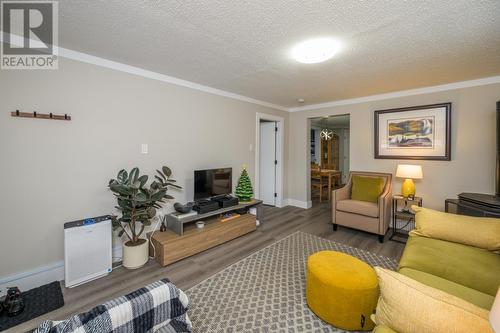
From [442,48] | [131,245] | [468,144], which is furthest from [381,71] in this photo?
[131,245]

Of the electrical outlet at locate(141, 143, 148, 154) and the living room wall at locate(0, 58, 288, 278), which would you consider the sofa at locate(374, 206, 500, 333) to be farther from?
the electrical outlet at locate(141, 143, 148, 154)

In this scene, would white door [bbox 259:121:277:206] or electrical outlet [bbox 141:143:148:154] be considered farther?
white door [bbox 259:121:277:206]

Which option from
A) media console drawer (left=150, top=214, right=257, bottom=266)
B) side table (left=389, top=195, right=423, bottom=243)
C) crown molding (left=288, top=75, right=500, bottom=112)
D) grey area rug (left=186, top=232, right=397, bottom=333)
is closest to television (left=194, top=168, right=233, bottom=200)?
media console drawer (left=150, top=214, right=257, bottom=266)

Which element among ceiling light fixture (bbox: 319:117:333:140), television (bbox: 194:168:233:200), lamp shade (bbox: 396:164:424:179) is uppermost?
ceiling light fixture (bbox: 319:117:333:140)

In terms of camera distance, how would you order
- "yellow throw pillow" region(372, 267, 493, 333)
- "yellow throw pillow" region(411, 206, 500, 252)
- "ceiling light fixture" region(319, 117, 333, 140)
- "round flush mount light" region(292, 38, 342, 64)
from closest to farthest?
"yellow throw pillow" region(372, 267, 493, 333), "yellow throw pillow" region(411, 206, 500, 252), "round flush mount light" region(292, 38, 342, 64), "ceiling light fixture" region(319, 117, 333, 140)

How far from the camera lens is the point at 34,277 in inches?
84.7

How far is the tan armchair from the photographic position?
10.6 ft

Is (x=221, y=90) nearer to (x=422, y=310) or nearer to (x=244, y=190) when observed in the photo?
(x=244, y=190)

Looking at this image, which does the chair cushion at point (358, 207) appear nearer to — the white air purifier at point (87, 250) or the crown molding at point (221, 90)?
the crown molding at point (221, 90)

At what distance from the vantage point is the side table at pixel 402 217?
335 cm
